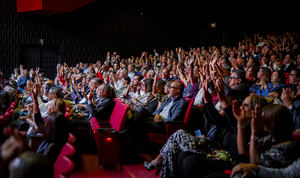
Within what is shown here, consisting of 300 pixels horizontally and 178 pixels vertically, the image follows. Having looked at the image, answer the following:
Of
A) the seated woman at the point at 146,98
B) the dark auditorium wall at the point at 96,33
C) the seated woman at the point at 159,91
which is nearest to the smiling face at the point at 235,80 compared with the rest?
the seated woman at the point at 159,91

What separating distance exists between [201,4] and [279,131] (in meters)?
12.8

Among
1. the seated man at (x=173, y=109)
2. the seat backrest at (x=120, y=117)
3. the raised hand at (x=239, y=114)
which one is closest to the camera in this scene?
the raised hand at (x=239, y=114)

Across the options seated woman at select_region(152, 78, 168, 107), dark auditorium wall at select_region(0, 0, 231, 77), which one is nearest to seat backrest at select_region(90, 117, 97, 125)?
seated woman at select_region(152, 78, 168, 107)

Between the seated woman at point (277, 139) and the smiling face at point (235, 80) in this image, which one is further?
the smiling face at point (235, 80)

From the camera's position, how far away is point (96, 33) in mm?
13289

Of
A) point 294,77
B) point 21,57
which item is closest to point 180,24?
point 21,57

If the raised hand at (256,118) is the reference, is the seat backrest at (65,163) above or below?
below

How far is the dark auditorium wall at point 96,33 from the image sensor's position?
38.8ft

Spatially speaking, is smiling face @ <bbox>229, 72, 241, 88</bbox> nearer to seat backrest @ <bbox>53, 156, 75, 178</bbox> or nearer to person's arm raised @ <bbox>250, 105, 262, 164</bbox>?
person's arm raised @ <bbox>250, 105, 262, 164</bbox>

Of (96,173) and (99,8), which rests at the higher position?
(99,8)

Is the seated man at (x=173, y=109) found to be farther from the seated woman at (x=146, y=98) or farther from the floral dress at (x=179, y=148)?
the floral dress at (x=179, y=148)

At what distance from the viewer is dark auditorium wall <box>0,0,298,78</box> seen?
11828mm

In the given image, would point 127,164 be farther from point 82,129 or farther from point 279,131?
point 279,131

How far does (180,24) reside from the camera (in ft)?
47.3
